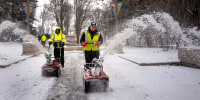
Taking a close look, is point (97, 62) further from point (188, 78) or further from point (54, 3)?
point (54, 3)

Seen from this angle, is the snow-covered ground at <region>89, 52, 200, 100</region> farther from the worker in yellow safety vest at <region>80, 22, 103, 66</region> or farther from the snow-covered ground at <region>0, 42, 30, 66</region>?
the snow-covered ground at <region>0, 42, 30, 66</region>

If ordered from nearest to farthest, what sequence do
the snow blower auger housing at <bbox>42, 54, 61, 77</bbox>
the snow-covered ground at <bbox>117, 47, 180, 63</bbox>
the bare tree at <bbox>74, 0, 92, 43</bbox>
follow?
the snow blower auger housing at <bbox>42, 54, 61, 77</bbox>, the snow-covered ground at <bbox>117, 47, 180, 63</bbox>, the bare tree at <bbox>74, 0, 92, 43</bbox>

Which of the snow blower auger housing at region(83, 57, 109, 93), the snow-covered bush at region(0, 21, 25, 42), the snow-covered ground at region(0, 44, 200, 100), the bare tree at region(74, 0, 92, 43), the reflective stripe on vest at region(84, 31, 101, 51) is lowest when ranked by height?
the snow-covered ground at region(0, 44, 200, 100)

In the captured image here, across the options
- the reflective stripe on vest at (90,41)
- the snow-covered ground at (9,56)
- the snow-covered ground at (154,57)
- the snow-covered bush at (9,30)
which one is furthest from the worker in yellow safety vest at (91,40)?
the snow-covered bush at (9,30)

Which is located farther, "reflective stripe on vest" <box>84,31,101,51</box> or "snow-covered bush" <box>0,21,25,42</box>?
"snow-covered bush" <box>0,21,25,42</box>

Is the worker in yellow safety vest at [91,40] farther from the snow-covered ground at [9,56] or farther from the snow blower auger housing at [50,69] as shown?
the snow-covered ground at [9,56]

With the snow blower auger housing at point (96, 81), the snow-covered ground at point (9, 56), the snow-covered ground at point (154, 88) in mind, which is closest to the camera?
the snow-covered ground at point (154, 88)

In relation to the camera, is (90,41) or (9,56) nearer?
(90,41)

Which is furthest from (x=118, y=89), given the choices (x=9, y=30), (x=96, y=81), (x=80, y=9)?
(x=9, y=30)

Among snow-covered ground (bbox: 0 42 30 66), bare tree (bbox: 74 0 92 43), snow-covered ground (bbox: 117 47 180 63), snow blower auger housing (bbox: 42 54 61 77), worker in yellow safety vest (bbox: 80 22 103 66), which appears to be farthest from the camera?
bare tree (bbox: 74 0 92 43)

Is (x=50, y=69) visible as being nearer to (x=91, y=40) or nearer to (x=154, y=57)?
(x=91, y=40)

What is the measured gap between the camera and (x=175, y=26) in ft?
55.6

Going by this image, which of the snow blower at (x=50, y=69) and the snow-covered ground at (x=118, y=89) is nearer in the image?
the snow-covered ground at (x=118, y=89)

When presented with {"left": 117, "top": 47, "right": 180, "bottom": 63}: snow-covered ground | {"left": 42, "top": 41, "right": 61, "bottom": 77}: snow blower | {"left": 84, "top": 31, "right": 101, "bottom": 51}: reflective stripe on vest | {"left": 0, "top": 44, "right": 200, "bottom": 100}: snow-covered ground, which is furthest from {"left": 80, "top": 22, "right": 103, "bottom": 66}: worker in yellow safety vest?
{"left": 117, "top": 47, "right": 180, "bottom": 63}: snow-covered ground
